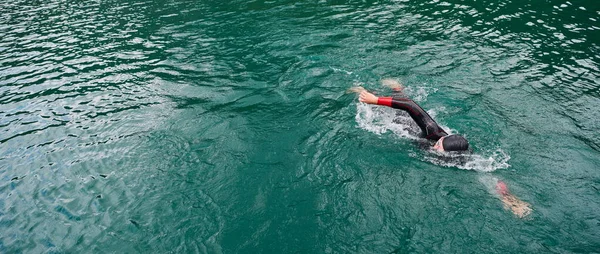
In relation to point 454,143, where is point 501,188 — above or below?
below

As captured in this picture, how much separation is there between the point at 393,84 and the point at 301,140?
14.5 ft

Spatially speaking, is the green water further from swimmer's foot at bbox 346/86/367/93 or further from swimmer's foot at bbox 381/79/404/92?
swimmer's foot at bbox 381/79/404/92

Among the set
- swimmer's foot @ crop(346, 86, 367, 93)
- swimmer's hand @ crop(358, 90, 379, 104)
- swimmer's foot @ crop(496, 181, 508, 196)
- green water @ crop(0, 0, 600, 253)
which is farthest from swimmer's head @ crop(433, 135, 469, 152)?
swimmer's foot @ crop(346, 86, 367, 93)

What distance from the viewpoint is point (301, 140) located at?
10312mm

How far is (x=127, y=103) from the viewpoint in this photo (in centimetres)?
1295

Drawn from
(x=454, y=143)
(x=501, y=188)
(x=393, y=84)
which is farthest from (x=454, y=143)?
(x=393, y=84)

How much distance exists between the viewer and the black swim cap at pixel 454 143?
8844 millimetres

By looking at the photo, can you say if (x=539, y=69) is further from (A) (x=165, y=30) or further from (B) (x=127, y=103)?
(A) (x=165, y=30)

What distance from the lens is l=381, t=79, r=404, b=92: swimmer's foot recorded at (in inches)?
488

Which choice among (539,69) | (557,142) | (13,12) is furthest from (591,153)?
(13,12)

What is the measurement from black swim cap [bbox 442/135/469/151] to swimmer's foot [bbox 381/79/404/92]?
375 centimetres

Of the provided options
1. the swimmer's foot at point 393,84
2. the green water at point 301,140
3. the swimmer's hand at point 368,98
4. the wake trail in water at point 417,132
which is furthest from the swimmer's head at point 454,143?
the swimmer's foot at point 393,84

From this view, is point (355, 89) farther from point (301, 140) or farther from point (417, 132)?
point (301, 140)

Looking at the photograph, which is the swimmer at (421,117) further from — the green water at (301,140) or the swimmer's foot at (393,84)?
the swimmer's foot at (393,84)
